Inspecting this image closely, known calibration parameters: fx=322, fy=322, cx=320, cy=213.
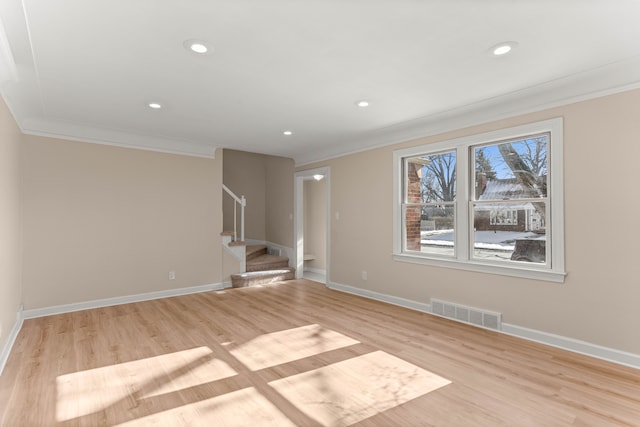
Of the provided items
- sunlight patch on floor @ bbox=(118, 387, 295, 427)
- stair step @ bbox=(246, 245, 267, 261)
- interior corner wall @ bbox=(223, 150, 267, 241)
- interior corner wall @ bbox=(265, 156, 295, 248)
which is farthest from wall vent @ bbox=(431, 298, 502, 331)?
interior corner wall @ bbox=(223, 150, 267, 241)

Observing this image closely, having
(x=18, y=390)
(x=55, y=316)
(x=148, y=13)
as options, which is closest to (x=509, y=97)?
(x=148, y=13)

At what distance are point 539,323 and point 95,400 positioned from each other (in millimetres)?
3908

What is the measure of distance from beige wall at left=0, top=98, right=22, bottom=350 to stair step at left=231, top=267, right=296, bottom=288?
9.46 ft

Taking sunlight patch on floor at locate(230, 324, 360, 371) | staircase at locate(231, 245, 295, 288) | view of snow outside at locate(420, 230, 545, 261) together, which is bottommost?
sunlight patch on floor at locate(230, 324, 360, 371)

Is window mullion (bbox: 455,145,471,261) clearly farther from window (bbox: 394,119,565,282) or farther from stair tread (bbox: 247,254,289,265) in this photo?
stair tread (bbox: 247,254,289,265)

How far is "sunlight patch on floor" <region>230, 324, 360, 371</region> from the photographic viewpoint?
9.47 ft

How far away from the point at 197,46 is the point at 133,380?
259 centimetres

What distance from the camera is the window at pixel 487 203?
10.6 feet

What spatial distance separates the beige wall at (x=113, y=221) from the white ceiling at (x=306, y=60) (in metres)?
0.57

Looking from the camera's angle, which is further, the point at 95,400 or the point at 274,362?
the point at 274,362

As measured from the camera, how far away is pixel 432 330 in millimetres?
3572

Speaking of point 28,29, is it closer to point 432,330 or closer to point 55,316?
point 55,316

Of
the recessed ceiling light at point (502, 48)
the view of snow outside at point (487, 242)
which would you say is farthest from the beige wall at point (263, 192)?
the recessed ceiling light at point (502, 48)

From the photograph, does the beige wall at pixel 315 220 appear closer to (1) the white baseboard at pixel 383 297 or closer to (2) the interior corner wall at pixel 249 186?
(2) the interior corner wall at pixel 249 186
